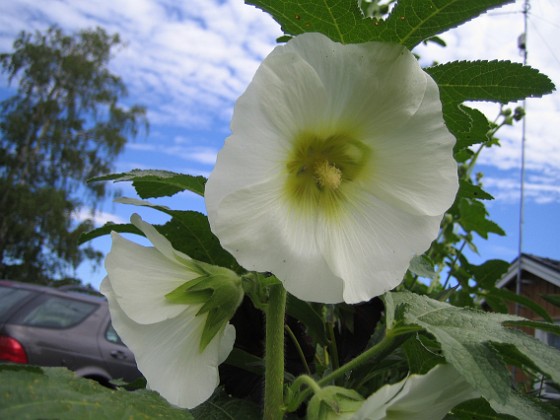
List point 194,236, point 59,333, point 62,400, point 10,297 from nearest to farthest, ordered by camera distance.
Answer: point 62,400 → point 194,236 → point 10,297 → point 59,333

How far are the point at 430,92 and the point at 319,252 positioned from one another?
0.18 metres

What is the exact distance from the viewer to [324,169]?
1.97ft

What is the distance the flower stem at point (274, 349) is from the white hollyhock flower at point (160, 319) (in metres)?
0.06

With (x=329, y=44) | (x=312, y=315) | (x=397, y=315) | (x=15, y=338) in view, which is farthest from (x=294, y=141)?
(x=15, y=338)

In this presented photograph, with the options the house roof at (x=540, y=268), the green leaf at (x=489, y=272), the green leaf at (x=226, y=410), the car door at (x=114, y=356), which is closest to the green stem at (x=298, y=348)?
the green leaf at (x=226, y=410)

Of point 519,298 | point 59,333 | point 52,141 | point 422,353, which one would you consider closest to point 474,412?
point 422,353

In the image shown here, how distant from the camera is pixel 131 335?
0.61m

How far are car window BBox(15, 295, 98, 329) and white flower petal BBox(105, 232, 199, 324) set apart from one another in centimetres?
506

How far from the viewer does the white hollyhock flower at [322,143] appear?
48cm

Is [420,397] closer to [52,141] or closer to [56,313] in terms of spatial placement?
[56,313]

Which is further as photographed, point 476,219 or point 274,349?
point 476,219

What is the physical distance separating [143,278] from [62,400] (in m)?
0.19

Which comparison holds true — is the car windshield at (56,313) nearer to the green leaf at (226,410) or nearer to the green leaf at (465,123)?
the green leaf at (226,410)

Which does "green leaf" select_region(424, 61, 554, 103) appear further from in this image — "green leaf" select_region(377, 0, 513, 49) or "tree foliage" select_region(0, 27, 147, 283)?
"tree foliage" select_region(0, 27, 147, 283)
